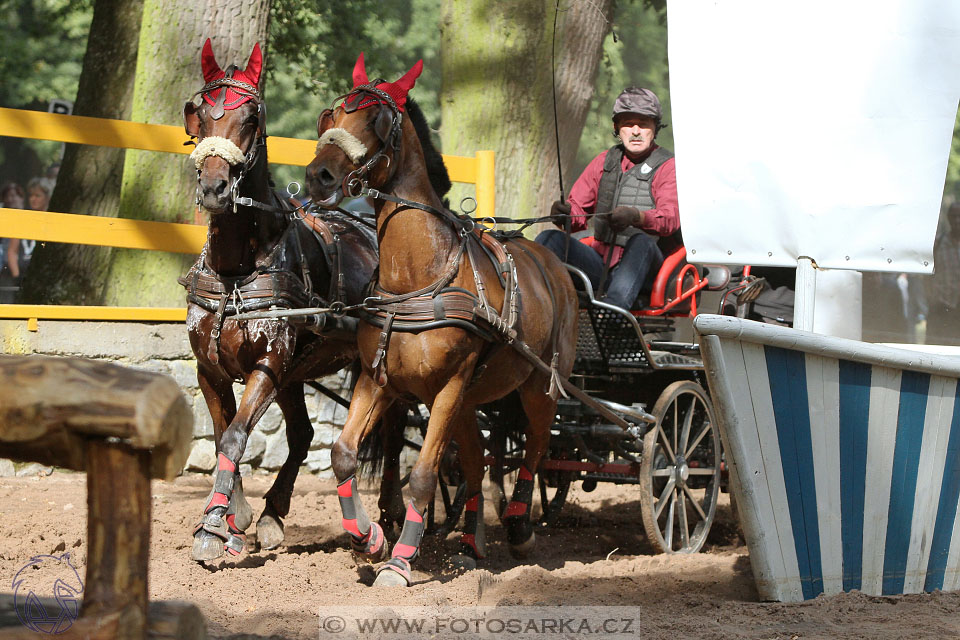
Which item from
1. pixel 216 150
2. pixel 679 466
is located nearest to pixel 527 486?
pixel 679 466

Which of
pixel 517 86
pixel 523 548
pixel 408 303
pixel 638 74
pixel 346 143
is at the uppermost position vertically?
pixel 638 74

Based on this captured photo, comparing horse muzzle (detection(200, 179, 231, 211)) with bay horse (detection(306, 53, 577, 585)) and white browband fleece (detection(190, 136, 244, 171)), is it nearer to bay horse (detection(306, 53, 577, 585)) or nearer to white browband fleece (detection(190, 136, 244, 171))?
white browband fleece (detection(190, 136, 244, 171))

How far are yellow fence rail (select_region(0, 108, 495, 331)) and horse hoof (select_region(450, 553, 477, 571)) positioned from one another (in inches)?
115

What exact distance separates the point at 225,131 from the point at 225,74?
0.39m

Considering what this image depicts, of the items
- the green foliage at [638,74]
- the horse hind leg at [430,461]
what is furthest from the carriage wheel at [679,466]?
the green foliage at [638,74]

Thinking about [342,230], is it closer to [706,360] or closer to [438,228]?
[438,228]

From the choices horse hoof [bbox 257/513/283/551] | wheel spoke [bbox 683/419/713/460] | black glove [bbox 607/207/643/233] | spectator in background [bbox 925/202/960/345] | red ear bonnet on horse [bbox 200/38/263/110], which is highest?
red ear bonnet on horse [bbox 200/38/263/110]

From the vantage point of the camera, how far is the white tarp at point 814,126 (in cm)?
424

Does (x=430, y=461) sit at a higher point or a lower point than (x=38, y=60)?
lower

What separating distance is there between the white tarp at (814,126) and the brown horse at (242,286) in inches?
76.6

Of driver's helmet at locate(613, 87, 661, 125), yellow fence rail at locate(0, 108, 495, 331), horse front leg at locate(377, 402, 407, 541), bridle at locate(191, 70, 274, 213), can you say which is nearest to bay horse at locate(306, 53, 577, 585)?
bridle at locate(191, 70, 274, 213)

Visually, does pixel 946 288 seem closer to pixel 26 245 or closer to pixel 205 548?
pixel 205 548

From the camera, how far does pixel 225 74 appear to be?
5.05m

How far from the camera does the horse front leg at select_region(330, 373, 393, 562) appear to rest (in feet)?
15.2
